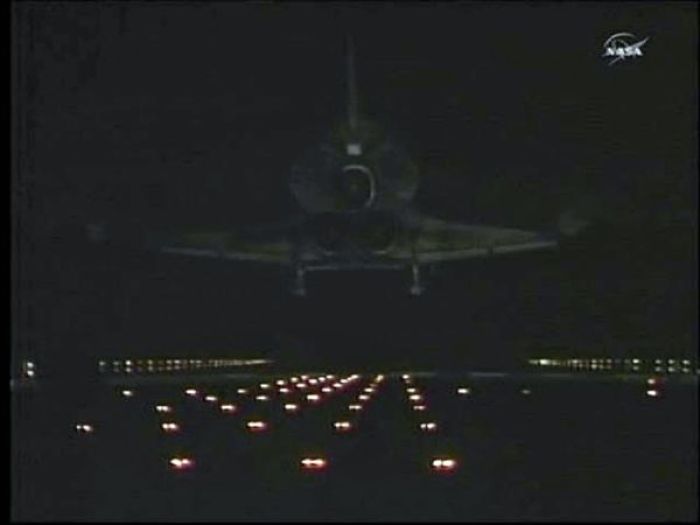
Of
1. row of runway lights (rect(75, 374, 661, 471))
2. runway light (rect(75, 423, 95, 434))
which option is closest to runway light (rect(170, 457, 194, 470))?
row of runway lights (rect(75, 374, 661, 471))

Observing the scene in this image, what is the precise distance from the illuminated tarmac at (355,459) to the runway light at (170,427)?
0.04 meters

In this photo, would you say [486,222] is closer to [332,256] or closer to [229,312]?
[332,256]

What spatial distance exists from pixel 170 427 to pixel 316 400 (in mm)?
3192

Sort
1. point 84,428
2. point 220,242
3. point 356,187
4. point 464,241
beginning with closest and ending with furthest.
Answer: point 84,428
point 220,242
point 356,187
point 464,241

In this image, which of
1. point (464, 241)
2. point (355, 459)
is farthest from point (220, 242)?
point (355, 459)

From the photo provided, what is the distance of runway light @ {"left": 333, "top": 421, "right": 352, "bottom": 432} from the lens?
10141mm

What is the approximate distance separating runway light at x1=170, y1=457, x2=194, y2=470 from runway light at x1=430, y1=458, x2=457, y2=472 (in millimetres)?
1444

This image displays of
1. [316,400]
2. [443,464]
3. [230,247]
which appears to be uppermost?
[230,247]

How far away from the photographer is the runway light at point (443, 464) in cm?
803

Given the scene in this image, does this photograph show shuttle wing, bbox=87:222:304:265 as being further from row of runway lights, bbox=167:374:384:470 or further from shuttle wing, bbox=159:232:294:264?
row of runway lights, bbox=167:374:384:470

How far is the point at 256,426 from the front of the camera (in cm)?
1050

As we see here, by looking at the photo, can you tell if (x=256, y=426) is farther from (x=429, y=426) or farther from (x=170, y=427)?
→ (x=429, y=426)
